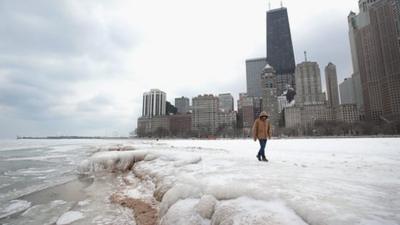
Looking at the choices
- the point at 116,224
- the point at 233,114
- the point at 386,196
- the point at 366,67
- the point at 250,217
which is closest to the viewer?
the point at 250,217

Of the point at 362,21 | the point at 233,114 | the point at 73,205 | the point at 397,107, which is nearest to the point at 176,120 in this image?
the point at 233,114

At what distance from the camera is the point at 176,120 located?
197750mm

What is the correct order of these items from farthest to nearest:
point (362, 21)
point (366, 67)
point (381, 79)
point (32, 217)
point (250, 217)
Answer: point (362, 21) < point (366, 67) < point (381, 79) < point (32, 217) < point (250, 217)

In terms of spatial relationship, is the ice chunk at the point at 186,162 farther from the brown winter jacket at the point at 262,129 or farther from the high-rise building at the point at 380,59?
the high-rise building at the point at 380,59

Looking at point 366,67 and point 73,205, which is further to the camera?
point 366,67

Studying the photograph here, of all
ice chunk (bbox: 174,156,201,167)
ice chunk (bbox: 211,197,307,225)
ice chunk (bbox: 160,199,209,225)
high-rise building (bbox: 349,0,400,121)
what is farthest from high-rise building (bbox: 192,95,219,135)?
ice chunk (bbox: 211,197,307,225)

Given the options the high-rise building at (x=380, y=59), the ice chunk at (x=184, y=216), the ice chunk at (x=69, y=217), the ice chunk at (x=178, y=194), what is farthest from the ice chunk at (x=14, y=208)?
the high-rise building at (x=380, y=59)

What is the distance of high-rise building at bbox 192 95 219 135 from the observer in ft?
604

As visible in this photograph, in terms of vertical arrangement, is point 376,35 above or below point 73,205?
above

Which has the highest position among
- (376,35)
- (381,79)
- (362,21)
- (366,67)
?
(362,21)

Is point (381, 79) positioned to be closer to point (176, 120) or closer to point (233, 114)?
point (233, 114)

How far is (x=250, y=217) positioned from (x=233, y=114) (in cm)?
19396

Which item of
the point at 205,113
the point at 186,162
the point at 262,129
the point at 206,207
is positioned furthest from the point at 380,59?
the point at 206,207

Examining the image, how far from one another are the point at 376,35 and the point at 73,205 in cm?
20130
